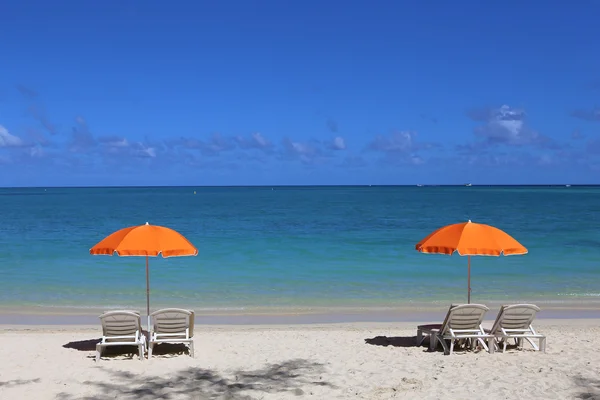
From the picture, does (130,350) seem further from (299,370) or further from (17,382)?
(299,370)

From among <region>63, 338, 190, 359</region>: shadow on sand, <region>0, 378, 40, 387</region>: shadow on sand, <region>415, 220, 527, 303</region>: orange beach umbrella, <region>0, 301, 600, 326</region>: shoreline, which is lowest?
<region>0, 301, 600, 326</region>: shoreline

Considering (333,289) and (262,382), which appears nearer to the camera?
(262,382)

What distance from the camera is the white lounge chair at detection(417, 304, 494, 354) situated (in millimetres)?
8719

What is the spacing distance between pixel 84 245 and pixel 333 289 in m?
15.8

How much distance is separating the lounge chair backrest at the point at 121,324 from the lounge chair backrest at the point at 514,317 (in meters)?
5.30

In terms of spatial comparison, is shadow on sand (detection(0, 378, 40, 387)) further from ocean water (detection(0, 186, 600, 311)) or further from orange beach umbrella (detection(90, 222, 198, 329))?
ocean water (detection(0, 186, 600, 311))

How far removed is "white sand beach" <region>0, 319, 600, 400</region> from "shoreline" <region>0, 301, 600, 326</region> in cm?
205

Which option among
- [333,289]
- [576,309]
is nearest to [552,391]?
[576,309]

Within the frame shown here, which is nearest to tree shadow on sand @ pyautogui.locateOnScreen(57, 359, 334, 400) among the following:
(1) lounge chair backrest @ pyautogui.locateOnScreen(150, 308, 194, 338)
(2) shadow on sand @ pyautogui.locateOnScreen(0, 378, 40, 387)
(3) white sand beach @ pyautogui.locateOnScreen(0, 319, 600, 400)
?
(3) white sand beach @ pyautogui.locateOnScreen(0, 319, 600, 400)

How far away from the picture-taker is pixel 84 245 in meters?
27.7

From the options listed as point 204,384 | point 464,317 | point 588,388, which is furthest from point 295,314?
point 588,388

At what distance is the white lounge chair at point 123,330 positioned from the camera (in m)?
8.32

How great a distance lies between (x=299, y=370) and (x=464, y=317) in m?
2.66

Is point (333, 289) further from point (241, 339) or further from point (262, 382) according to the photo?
point (262, 382)
